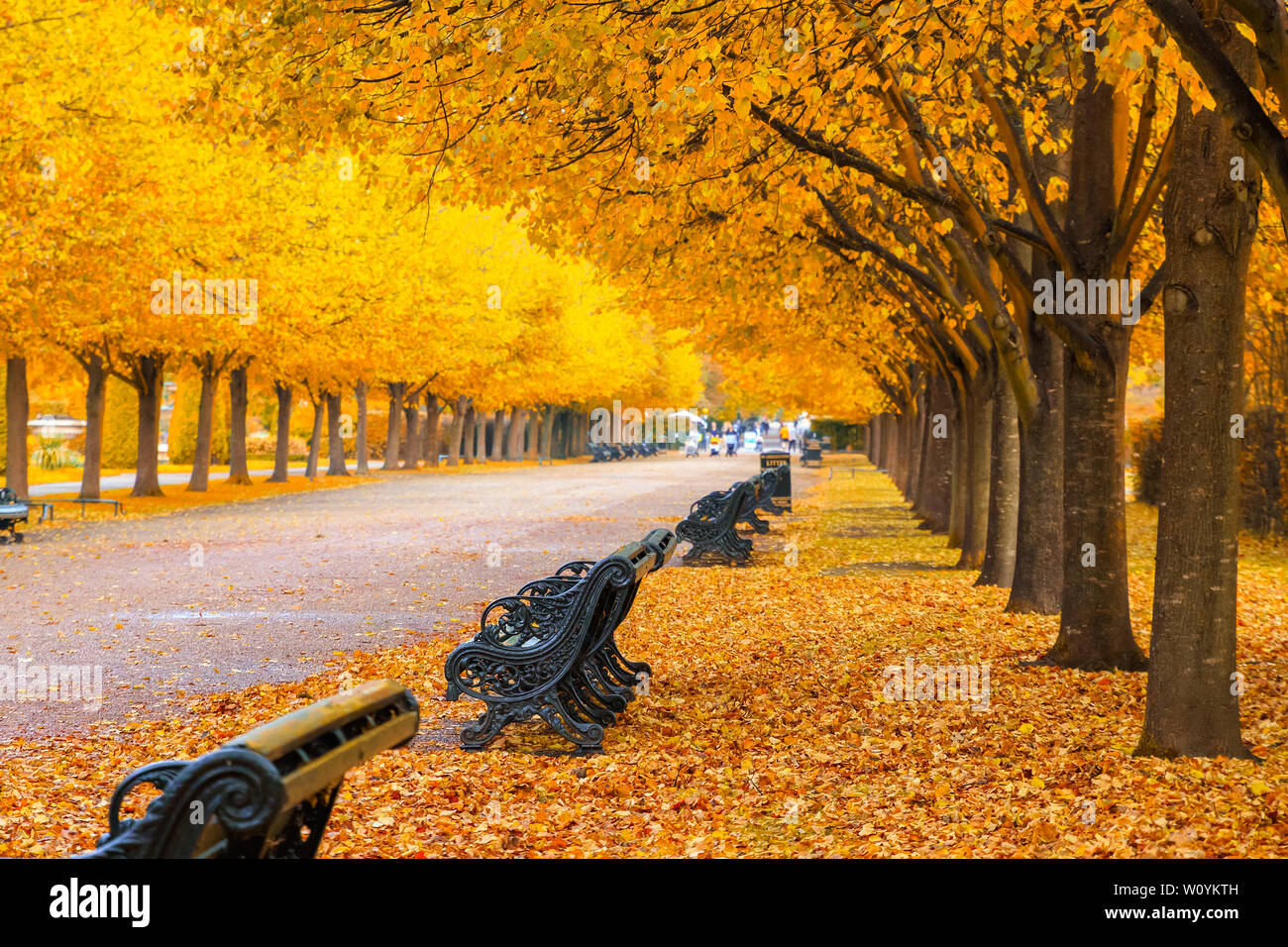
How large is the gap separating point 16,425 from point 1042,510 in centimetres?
1931

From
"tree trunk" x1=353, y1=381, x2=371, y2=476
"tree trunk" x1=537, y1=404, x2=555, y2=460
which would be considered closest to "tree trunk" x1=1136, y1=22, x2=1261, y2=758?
"tree trunk" x1=353, y1=381, x2=371, y2=476

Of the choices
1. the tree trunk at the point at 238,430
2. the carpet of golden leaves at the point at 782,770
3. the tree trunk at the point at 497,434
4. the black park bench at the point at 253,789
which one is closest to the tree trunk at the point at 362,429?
the tree trunk at the point at 238,430

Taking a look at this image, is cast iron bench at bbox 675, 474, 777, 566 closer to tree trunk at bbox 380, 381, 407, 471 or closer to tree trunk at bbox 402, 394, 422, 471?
tree trunk at bbox 380, 381, 407, 471

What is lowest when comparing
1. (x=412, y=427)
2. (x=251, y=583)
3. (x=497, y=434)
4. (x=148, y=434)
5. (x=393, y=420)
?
(x=251, y=583)

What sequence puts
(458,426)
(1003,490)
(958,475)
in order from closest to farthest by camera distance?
1. (1003,490)
2. (958,475)
3. (458,426)

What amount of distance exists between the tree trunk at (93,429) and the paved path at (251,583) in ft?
7.60

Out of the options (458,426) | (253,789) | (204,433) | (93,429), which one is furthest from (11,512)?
(458,426)

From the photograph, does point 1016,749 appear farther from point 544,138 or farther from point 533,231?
point 533,231

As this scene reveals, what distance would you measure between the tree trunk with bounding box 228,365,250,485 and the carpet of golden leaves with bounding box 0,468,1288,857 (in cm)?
2490

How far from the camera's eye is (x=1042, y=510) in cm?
1110

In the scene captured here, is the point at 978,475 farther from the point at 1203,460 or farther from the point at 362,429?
the point at 362,429

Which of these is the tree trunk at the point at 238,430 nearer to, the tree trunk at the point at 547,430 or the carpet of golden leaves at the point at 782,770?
the carpet of golden leaves at the point at 782,770

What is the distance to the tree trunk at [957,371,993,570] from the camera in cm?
1506
